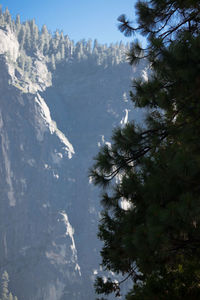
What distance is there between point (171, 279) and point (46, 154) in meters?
123

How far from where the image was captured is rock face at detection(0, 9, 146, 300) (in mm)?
106875

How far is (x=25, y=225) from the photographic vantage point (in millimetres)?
117312

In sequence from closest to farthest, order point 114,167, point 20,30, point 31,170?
point 114,167, point 31,170, point 20,30

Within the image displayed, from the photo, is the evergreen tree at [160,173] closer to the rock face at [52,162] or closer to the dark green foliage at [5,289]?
the dark green foliage at [5,289]

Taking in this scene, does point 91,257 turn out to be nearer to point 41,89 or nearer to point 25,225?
point 25,225

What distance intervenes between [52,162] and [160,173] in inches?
4851

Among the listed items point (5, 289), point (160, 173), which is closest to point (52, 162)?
point (5, 289)

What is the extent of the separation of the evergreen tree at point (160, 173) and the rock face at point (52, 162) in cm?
9670

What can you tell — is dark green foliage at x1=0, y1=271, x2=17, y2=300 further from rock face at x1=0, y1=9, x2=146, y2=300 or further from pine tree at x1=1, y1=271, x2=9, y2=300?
rock face at x1=0, y1=9, x2=146, y2=300

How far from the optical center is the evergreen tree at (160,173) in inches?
Answer: 160

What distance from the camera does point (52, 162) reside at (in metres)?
126

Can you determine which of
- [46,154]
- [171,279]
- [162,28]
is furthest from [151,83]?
[46,154]

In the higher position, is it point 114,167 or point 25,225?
point 25,225

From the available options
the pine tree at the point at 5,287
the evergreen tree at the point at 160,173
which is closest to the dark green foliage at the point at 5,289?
the pine tree at the point at 5,287
